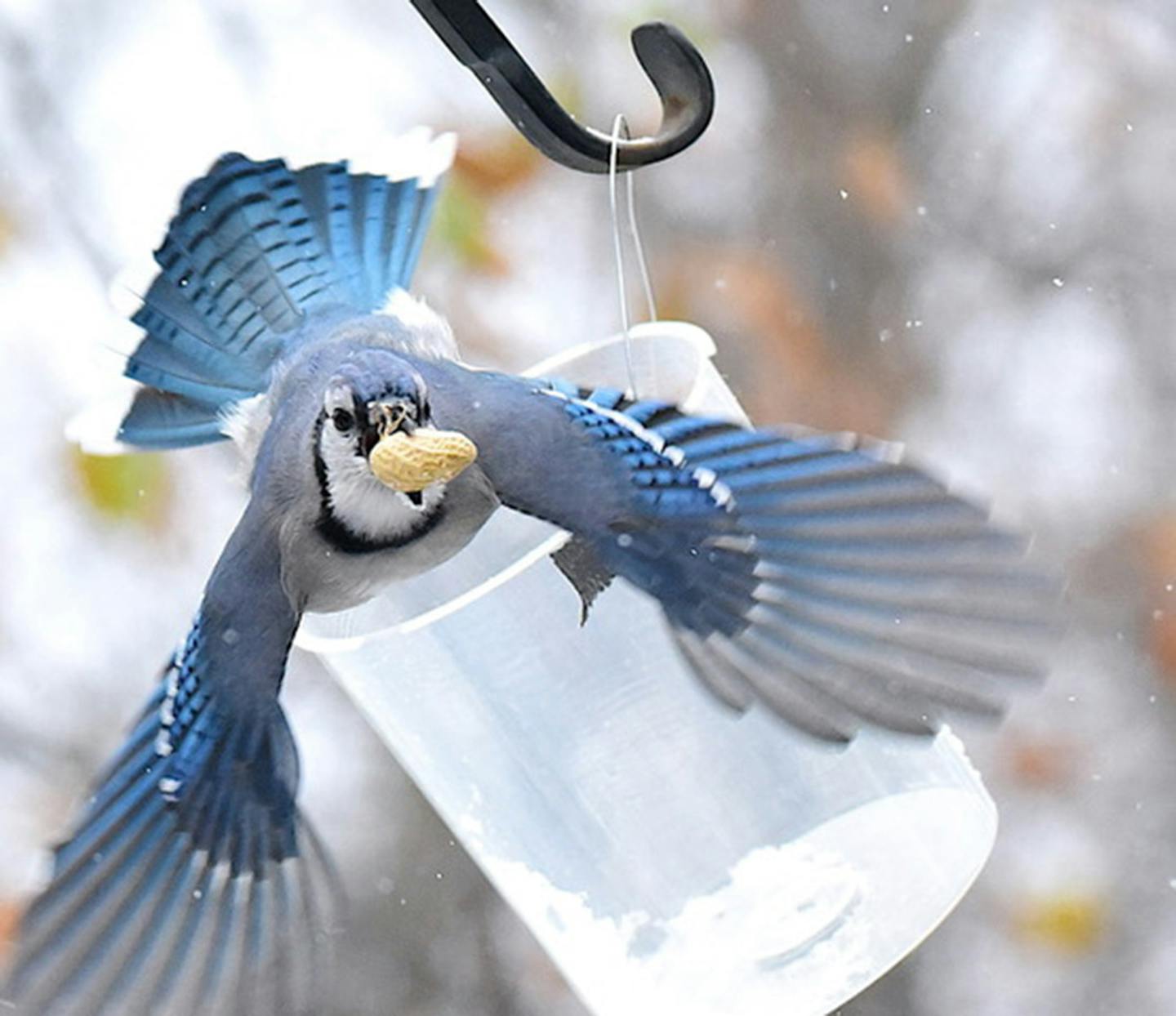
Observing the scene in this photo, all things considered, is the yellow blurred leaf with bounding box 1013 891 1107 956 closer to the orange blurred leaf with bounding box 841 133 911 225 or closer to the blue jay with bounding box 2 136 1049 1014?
the orange blurred leaf with bounding box 841 133 911 225

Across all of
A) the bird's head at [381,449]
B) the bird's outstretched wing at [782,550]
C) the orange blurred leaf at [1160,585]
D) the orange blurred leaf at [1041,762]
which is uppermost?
the bird's head at [381,449]

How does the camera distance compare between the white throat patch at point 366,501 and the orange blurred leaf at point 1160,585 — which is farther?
the orange blurred leaf at point 1160,585

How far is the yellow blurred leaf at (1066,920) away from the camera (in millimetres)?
3953

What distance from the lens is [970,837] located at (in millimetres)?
2010

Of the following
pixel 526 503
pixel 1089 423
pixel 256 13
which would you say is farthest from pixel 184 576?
pixel 526 503

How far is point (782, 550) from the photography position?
1.92m

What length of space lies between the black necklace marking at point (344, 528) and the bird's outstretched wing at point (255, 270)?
1.08 feet

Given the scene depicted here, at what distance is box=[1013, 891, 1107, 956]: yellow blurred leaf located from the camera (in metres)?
3.95

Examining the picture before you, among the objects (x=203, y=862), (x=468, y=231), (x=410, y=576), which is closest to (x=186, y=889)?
(x=203, y=862)

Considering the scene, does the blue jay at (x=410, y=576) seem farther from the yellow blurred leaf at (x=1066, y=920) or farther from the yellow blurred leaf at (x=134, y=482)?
the yellow blurred leaf at (x=1066, y=920)

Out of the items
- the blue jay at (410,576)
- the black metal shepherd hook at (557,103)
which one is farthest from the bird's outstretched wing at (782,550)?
the black metal shepherd hook at (557,103)

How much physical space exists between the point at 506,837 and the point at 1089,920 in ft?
7.06

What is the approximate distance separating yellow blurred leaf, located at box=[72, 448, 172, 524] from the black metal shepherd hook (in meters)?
1.85

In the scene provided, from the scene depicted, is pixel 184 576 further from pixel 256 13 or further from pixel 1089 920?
pixel 1089 920
